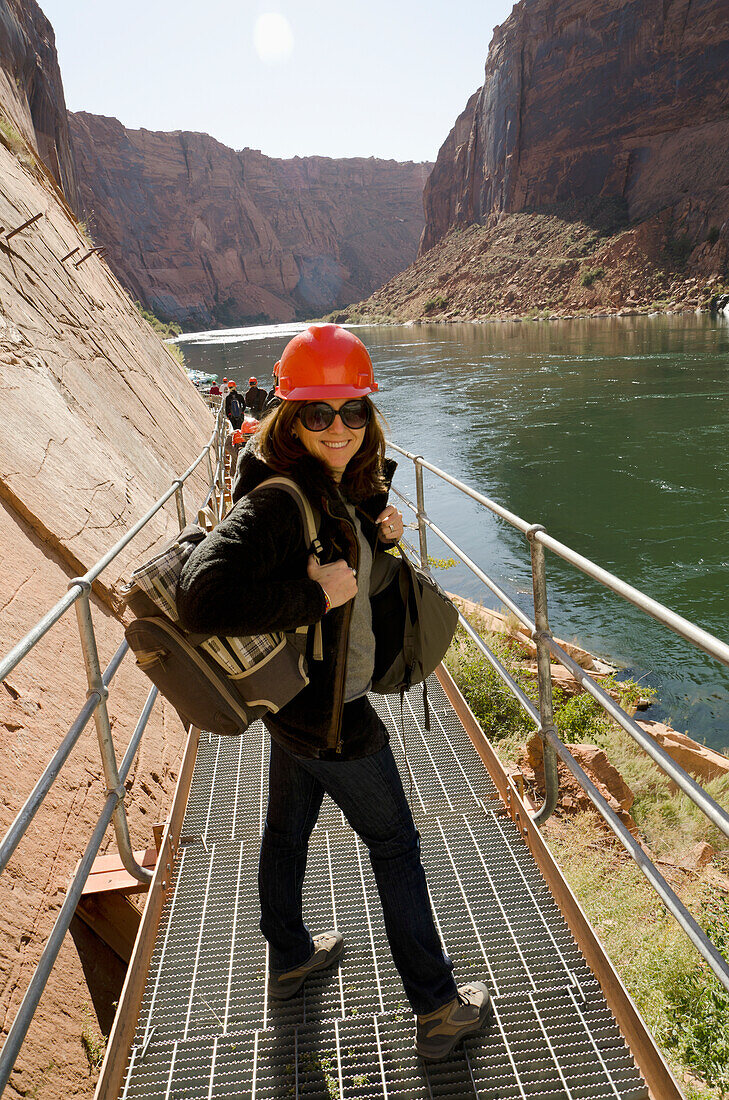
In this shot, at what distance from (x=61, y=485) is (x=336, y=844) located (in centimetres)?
245

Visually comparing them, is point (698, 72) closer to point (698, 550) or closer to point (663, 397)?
point (663, 397)

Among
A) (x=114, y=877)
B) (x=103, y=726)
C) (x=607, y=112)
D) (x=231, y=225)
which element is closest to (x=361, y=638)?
(x=103, y=726)

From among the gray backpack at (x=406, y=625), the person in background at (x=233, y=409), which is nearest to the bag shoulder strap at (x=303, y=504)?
the gray backpack at (x=406, y=625)

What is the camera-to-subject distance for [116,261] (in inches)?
4641

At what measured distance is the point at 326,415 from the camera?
5.57ft

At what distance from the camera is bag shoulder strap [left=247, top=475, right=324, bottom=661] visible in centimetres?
161

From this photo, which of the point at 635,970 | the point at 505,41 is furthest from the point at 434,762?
the point at 505,41

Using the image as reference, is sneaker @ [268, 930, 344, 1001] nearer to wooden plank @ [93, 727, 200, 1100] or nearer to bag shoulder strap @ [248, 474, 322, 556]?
wooden plank @ [93, 727, 200, 1100]

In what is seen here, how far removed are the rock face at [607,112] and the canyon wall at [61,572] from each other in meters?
63.3

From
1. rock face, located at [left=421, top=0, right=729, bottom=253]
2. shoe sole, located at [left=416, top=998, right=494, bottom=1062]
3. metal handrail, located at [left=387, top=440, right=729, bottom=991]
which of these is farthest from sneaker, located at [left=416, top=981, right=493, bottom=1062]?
rock face, located at [left=421, top=0, right=729, bottom=253]

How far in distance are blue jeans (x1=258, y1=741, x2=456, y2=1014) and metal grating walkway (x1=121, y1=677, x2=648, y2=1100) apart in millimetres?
Answer: 264

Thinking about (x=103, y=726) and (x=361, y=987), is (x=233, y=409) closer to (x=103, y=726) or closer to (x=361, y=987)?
(x=103, y=726)

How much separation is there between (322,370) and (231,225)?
162 meters

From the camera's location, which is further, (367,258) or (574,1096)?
(367,258)
